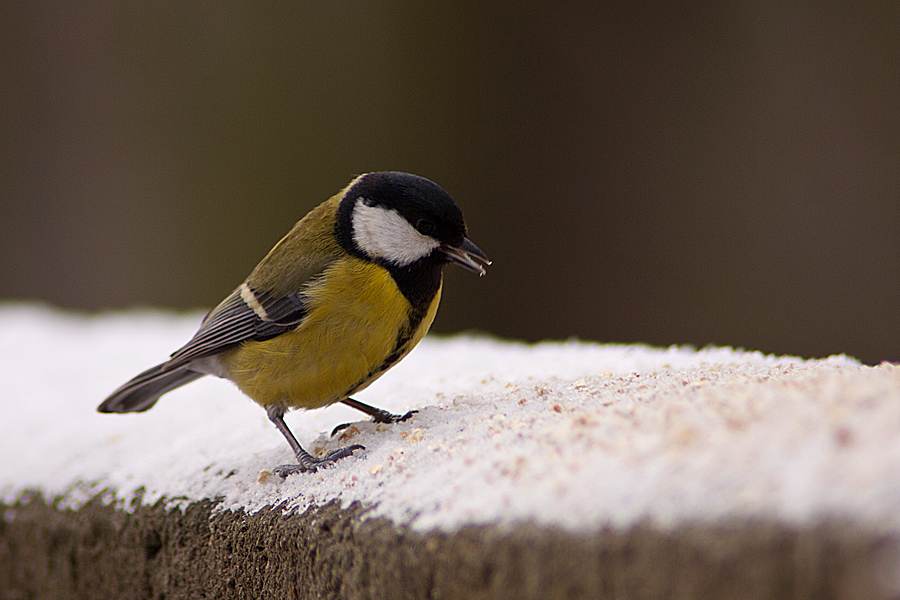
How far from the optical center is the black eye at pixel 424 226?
1.81 meters

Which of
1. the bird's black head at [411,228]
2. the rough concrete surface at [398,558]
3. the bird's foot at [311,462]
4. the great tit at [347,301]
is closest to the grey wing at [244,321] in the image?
the great tit at [347,301]

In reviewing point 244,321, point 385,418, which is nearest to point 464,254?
point 385,418

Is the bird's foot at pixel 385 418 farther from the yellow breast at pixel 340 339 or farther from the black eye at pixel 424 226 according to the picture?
the black eye at pixel 424 226

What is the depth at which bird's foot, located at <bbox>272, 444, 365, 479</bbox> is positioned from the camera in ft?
5.44

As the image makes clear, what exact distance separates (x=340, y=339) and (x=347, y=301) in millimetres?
88

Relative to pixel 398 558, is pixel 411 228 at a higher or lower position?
higher

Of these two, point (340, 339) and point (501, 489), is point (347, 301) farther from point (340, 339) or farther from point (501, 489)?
point (501, 489)

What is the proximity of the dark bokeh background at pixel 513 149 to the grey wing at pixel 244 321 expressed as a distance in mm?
2977

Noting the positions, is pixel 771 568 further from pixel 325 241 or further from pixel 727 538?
pixel 325 241

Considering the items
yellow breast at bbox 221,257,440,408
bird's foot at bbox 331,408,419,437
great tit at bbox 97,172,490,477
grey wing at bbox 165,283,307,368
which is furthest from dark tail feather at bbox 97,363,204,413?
bird's foot at bbox 331,408,419,437

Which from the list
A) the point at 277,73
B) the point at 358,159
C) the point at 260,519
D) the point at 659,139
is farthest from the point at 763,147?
the point at 260,519

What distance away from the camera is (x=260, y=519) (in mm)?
1565

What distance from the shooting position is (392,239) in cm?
183

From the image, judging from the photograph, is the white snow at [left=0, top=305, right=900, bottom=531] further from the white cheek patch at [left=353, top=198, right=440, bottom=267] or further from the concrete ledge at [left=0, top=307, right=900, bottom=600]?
the white cheek patch at [left=353, top=198, right=440, bottom=267]
